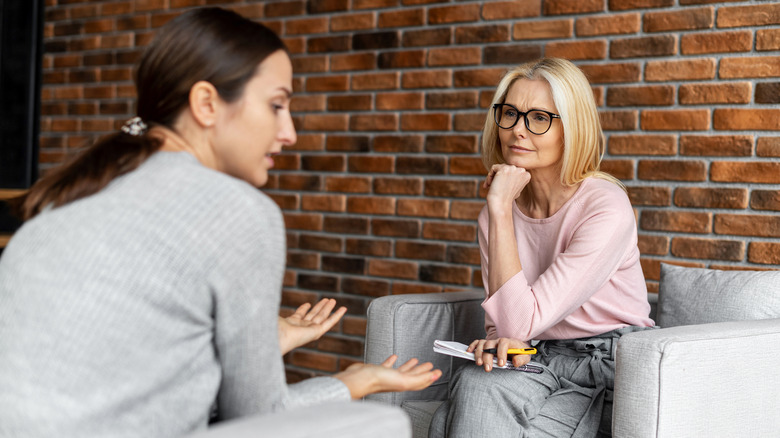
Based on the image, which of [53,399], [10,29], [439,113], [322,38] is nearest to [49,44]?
[10,29]

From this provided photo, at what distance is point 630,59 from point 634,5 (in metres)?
0.18

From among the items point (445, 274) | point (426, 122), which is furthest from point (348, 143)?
point (445, 274)

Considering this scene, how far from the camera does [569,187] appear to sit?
2.01 metres

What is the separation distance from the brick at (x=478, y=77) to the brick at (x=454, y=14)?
0.66ft

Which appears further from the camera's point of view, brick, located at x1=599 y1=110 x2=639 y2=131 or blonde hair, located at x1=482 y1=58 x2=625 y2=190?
brick, located at x1=599 y1=110 x2=639 y2=131

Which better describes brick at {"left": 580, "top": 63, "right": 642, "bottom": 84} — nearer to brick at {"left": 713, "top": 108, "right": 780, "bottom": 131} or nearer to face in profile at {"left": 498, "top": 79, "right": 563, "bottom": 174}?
brick at {"left": 713, "top": 108, "right": 780, "bottom": 131}

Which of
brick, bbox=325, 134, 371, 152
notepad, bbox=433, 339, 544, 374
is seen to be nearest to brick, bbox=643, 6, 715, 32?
brick, bbox=325, 134, 371, 152

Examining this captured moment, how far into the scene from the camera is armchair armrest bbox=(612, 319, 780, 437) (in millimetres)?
1478

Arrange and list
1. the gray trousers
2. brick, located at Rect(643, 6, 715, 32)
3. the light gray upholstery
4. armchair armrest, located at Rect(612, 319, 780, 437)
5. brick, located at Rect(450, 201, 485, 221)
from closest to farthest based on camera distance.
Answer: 1. the light gray upholstery
2. armchair armrest, located at Rect(612, 319, 780, 437)
3. the gray trousers
4. brick, located at Rect(643, 6, 715, 32)
5. brick, located at Rect(450, 201, 485, 221)

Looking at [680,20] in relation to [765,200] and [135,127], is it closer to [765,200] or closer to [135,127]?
[765,200]

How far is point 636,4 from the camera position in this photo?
8.29ft

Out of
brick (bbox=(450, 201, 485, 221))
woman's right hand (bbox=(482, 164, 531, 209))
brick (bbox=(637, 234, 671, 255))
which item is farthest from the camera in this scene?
brick (bbox=(450, 201, 485, 221))

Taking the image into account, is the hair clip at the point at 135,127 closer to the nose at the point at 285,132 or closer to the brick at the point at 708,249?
the nose at the point at 285,132

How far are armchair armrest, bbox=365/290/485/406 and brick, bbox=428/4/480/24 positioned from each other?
1184mm
